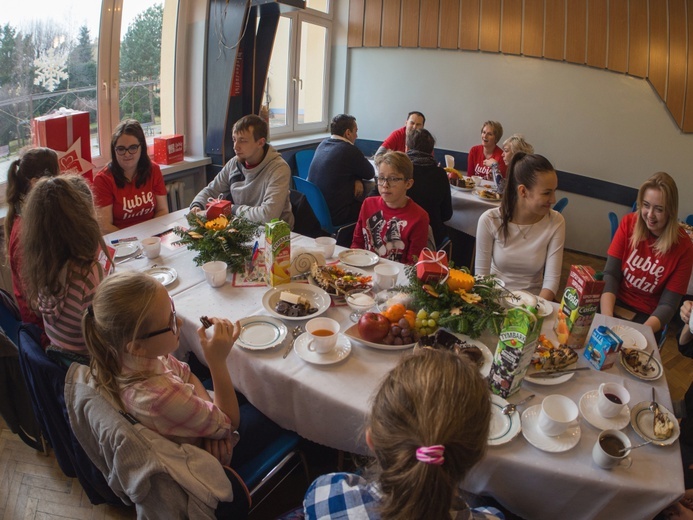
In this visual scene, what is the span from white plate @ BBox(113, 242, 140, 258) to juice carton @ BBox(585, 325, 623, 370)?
76.9 inches

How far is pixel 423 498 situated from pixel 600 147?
180 inches

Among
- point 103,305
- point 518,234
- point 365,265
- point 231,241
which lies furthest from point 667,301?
point 103,305

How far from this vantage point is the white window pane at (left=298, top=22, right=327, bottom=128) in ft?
17.4

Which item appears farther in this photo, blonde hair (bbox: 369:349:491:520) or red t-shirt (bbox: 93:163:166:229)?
red t-shirt (bbox: 93:163:166:229)

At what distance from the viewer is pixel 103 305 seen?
3.70 feet

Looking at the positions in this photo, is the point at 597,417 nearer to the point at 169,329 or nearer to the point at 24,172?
the point at 169,329

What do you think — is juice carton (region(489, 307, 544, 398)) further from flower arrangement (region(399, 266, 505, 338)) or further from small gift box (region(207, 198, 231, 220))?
small gift box (region(207, 198, 231, 220))

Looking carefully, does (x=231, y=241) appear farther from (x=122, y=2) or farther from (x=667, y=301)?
(x=122, y=2)

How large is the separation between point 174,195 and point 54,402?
2.76 metres

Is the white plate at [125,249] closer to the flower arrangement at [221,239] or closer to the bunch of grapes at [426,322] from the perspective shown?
the flower arrangement at [221,239]

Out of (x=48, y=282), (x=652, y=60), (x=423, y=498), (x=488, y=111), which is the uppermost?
(x=652, y=60)

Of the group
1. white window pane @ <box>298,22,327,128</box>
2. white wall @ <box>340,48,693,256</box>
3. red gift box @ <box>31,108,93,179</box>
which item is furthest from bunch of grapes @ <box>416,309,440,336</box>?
white window pane @ <box>298,22,327,128</box>

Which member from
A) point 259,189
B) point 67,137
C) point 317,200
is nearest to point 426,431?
point 259,189

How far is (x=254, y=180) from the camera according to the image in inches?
111
